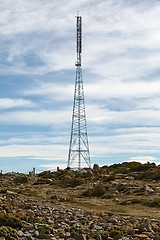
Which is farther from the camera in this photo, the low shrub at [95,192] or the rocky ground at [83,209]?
the low shrub at [95,192]

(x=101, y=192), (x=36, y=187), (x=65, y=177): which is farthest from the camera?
(x=65, y=177)

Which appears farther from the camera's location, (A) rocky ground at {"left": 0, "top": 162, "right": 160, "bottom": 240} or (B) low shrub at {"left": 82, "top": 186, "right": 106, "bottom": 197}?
(B) low shrub at {"left": 82, "top": 186, "right": 106, "bottom": 197}

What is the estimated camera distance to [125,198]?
31.3 meters

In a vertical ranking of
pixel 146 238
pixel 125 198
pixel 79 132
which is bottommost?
pixel 146 238

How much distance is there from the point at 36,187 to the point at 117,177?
642 centimetres

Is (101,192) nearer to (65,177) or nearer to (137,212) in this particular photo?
(137,212)

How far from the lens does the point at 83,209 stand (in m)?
25.7

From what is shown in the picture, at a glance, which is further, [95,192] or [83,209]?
[95,192]

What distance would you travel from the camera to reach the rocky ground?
16297mm

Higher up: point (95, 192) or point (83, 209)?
point (95, 192)

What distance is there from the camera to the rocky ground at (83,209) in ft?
53.5

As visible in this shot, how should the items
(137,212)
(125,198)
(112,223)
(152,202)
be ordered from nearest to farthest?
(112,223) < (137,212) < (152,202) < (125,198)

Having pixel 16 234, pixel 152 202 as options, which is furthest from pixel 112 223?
pixel 152 202

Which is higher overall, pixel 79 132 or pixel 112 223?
pixel 79 132
